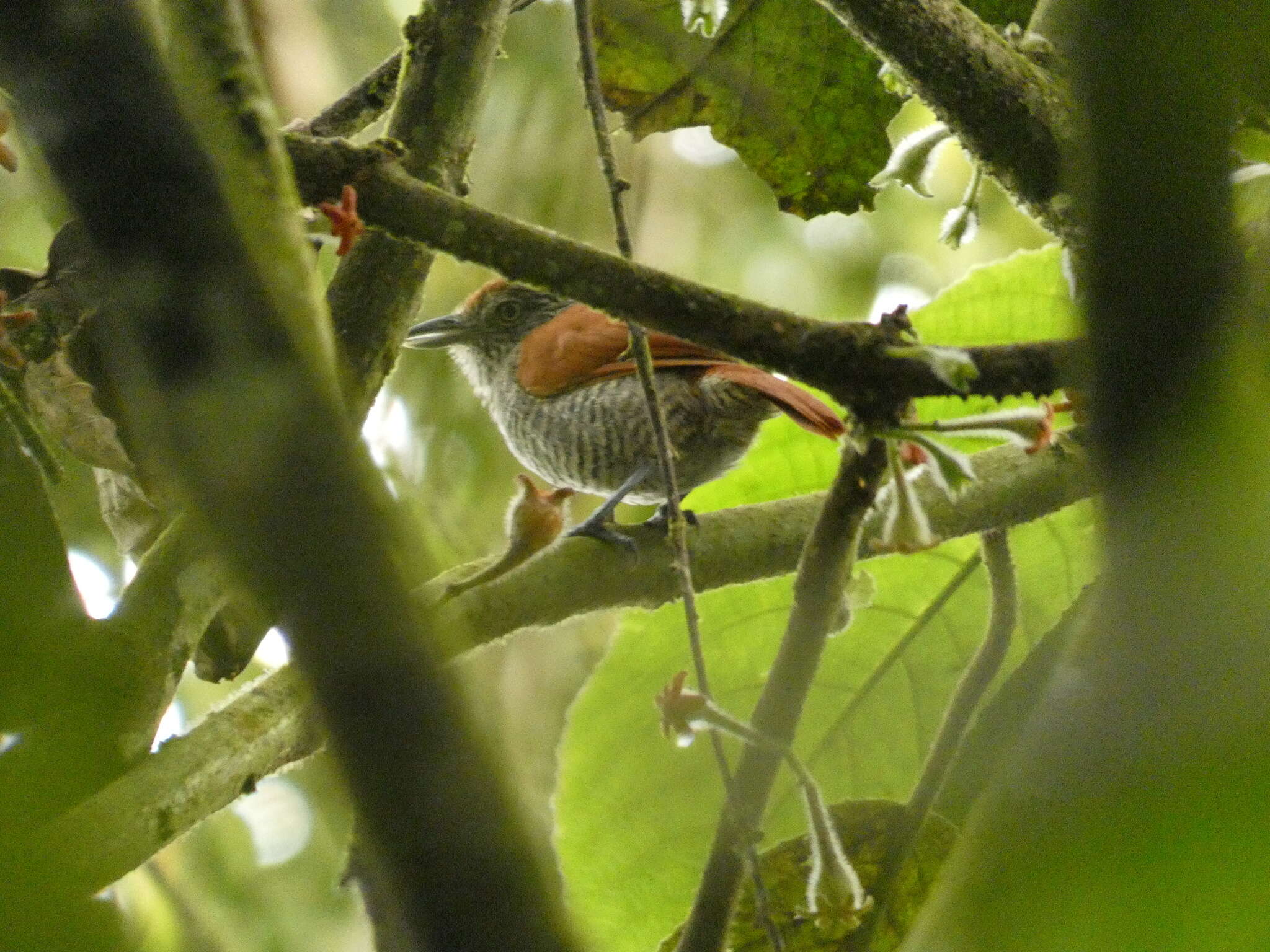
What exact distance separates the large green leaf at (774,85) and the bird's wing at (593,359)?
61cm

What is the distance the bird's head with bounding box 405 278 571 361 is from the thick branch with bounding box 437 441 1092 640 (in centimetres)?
189

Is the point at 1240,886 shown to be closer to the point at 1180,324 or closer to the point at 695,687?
the point at 1180,324

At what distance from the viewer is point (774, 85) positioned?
204 cm

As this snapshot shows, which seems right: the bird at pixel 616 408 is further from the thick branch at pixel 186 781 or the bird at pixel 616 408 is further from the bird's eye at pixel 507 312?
the thick branch at pixel 186 781

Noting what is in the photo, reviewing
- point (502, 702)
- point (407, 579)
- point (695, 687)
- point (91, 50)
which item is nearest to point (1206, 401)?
point (407, 579)

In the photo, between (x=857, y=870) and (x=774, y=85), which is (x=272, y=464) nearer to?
(x=857, y=870)

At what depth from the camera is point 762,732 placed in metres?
1.29

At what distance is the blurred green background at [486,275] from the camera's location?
11.3 feet

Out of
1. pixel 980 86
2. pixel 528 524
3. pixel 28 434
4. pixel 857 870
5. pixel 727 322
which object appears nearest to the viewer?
pixel 727 322

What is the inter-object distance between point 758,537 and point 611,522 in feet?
1.89

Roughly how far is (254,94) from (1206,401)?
2.56 feet

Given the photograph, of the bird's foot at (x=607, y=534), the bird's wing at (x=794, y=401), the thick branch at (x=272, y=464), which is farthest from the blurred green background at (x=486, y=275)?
the thick branch at (x=272, y=464)

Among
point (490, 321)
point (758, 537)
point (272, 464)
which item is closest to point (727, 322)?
point (272, 464)

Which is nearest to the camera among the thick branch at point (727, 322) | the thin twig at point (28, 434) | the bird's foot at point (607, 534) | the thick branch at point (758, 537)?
the thick branch at point (727, 322)
